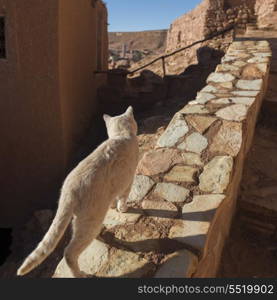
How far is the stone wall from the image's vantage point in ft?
5.87

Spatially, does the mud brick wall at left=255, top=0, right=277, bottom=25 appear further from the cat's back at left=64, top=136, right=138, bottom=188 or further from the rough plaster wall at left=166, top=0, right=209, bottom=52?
the cat's back at left=64, top=136, right=138, bottom=188

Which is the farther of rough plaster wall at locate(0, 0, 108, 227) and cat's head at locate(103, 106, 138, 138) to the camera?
rough plaster wall at locate(0, 0, 108, 227)

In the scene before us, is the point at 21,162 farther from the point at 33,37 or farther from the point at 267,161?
the point at 267,161

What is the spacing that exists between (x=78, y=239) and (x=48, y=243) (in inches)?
6.8

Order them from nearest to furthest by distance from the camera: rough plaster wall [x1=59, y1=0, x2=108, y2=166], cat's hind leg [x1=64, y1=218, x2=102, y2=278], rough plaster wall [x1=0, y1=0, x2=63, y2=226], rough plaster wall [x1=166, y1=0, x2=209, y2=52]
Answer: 1. cat's hind leg [x1=64, y1=218, x2=102, y2=278]
2. rough plaster wall [x1=0, y1=0, x2=63, y2=226]
3. rough plaster wall [x1=59, y1=0, x2=108, y2=166]
4. rough plaster wall [x1=166, y1=0, x2=209, y2=52]

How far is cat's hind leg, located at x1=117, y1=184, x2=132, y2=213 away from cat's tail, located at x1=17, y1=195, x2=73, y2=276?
1.80ft

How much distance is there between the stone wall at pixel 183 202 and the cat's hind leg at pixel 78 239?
0.10 m

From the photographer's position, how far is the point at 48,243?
156 centimetres

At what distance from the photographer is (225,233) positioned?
8.59 feet

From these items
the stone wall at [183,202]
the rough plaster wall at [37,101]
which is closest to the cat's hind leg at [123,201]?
the stone wall at [183,202]

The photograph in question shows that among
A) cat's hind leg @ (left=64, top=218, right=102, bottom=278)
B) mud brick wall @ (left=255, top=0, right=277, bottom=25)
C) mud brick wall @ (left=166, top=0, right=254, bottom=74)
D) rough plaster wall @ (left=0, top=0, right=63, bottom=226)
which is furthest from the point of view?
mud brick wall @ (left=166, top=0, right=254, bottom=74)

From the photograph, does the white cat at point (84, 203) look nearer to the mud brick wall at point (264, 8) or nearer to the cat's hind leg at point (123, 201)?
the cat's hind leg at point (123, 201)

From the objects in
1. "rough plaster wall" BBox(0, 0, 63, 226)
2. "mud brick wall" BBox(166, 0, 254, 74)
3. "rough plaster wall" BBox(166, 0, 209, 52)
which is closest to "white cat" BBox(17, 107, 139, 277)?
"rough plaster wall" BBox(0, 0, 63, 226)

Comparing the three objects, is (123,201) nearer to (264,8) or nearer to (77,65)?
(77,65)
